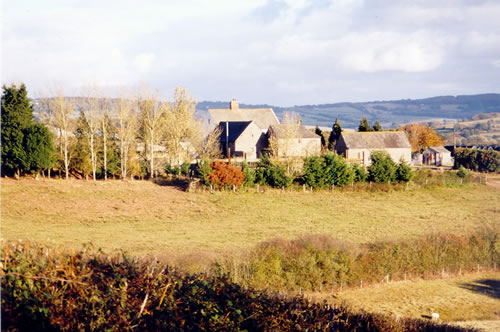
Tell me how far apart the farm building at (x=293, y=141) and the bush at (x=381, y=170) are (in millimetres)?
4628

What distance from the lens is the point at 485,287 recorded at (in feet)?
52.0

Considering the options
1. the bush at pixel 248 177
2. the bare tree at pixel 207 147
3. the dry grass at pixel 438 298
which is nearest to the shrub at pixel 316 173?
the bush at pixel 248 177

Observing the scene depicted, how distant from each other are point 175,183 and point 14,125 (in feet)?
40.0

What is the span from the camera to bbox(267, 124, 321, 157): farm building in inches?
1438

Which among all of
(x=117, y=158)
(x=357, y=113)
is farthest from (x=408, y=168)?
(x=117, y=158)

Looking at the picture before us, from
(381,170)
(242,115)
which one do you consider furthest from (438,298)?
(242,115)

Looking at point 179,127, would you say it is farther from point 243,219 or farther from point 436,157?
point 436,157

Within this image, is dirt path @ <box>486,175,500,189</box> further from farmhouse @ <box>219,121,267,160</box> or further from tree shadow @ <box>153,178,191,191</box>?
tree shadow @ <box>153,178,191,191</box>

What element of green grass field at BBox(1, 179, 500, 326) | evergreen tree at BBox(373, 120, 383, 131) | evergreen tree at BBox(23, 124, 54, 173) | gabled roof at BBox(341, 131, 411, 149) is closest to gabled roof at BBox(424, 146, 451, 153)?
evergreen tree at BBox(373, 120, 383, 131)

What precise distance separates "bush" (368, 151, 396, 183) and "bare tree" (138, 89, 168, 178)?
18.6 metres

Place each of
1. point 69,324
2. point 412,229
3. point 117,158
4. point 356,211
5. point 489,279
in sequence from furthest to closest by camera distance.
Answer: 1. point 117,158
2. point 356,211
3. point 412,229
4. point 489,279
5. point 69,324

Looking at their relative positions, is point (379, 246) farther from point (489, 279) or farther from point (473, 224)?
point (473, 224)

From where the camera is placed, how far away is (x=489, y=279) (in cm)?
1662

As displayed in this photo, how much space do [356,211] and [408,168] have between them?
9484 mm
